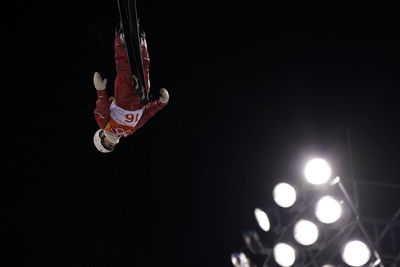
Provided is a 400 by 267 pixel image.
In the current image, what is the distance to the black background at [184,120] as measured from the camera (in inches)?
140

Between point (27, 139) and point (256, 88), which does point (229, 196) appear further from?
point (27, 139)

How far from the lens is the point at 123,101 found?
2.51 m

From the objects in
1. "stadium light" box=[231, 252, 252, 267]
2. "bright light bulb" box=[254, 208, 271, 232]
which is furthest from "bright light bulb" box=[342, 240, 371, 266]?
"stadium light" box=[231, 252, 252, 267]

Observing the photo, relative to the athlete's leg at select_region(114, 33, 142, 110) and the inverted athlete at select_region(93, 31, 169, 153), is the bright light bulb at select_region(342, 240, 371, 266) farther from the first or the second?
the athlete's leg at select_region(114, 33, 142, 110)

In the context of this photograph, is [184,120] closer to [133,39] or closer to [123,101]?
[123,101]

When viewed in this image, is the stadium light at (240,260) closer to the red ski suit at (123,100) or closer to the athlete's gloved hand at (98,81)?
the red ski suit at (123,100)

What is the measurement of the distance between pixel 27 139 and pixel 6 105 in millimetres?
328

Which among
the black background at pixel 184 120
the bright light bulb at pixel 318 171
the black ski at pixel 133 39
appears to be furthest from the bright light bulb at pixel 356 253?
the black ski at pixel 133 39

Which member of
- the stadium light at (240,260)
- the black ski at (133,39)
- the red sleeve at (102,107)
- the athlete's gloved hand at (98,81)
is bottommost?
the black ski at (133,39)

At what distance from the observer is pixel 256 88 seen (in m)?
4.23

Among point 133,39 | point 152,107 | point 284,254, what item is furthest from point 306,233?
point 133,39

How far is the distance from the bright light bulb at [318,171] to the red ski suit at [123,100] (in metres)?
1.75

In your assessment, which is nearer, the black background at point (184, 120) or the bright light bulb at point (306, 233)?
the black background at point (184, 120)

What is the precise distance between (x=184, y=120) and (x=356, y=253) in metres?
1.97
